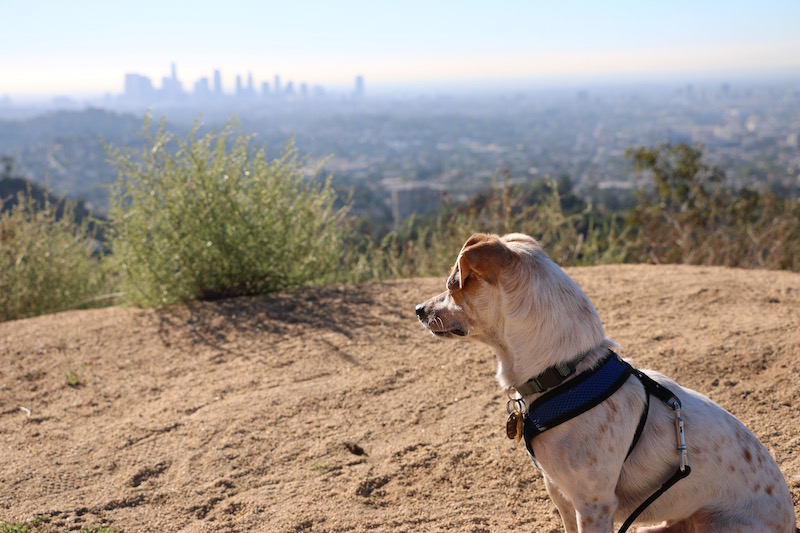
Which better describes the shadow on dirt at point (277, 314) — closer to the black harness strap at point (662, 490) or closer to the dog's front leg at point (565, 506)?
the dog's front leg at point (565, 506)

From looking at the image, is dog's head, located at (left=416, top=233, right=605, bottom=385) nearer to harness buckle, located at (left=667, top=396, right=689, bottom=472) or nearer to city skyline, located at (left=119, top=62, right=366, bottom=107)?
harness buckle, located at (left=667, top=396, right=689, bottom=472)

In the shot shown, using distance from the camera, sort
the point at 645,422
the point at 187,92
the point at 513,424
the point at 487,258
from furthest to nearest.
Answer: the point at 187,92 < the point at 513,424 < the point at 645,422 < the point at 487,258

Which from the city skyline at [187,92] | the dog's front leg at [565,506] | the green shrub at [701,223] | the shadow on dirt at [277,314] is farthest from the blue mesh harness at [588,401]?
the city skyline at [187,92]

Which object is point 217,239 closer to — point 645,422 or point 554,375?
point 554,375

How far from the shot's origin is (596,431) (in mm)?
2311

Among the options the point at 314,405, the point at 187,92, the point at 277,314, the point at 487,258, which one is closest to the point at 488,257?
the point at 487,258

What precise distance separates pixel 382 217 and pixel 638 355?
18894 mm

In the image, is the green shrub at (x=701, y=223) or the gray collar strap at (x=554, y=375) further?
the green shrub at (x=701, y=223)

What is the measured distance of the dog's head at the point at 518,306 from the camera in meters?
2.29

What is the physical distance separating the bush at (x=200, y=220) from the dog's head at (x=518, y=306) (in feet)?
16.2

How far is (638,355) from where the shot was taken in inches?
191

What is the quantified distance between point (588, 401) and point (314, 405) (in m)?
2.73

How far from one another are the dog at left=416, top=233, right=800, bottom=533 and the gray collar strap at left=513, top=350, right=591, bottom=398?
0.01m

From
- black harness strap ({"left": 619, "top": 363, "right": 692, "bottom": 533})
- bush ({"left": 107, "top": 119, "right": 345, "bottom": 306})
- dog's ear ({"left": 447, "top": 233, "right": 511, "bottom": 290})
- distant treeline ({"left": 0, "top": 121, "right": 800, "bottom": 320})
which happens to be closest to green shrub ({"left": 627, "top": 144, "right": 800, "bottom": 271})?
distant treeline ({"left": 0, "top": 121, "right": 800, "bottom": 320})
